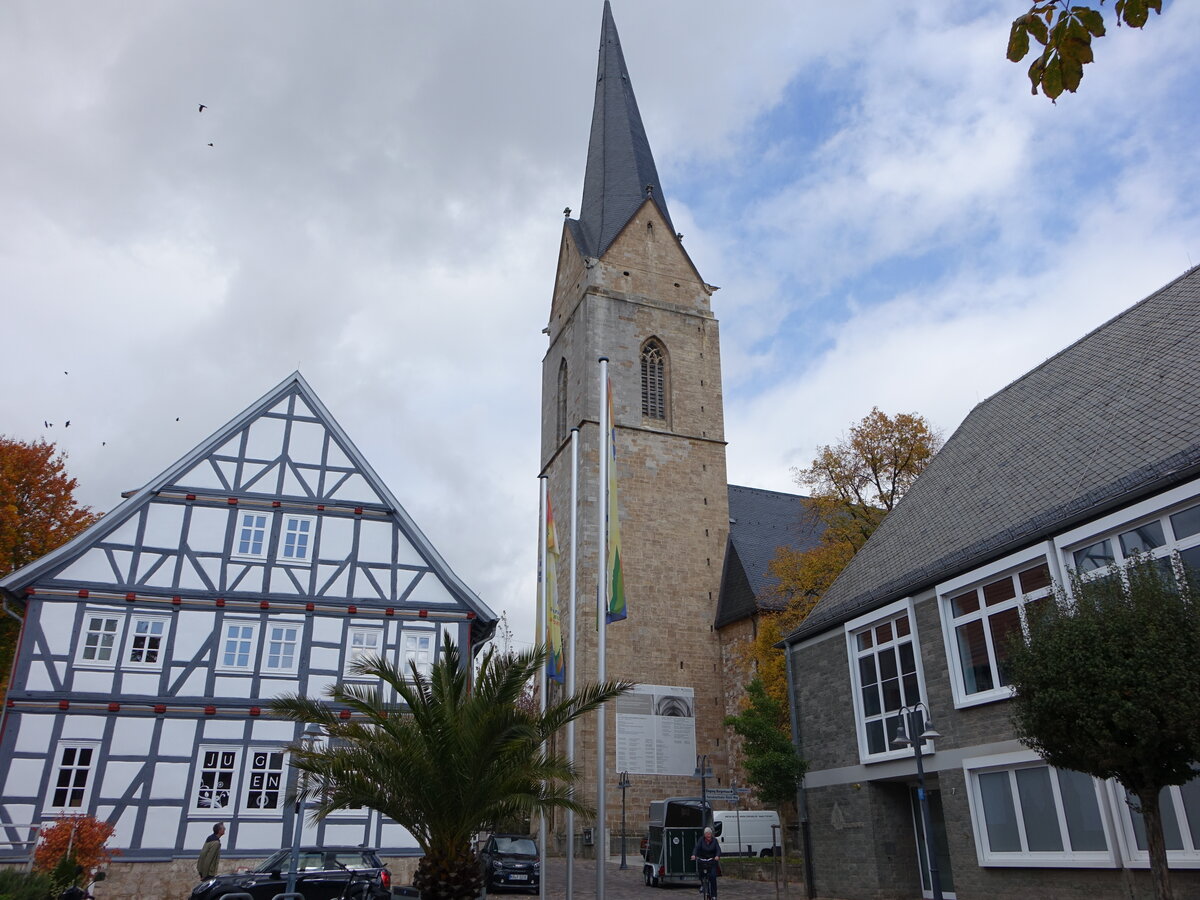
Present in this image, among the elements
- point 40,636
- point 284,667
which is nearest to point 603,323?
point 284,667

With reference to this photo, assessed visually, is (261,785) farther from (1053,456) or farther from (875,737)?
(1053,456)

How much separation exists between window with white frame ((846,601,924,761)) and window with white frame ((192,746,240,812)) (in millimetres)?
11917

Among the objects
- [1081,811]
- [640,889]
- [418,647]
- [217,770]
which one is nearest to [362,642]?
[418,647]

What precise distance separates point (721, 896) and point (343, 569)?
10.2 metres

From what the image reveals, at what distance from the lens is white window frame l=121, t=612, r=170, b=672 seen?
18.7 meters

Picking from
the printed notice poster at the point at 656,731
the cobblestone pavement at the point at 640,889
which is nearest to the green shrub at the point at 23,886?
the cobblestone pavement at the point at 640,889

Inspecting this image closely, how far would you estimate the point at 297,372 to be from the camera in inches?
872

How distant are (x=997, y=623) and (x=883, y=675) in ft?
10.3

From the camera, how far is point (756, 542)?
36438 millimetres

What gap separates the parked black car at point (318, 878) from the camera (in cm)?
1387

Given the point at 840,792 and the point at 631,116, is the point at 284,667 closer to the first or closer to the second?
the point at 840,792

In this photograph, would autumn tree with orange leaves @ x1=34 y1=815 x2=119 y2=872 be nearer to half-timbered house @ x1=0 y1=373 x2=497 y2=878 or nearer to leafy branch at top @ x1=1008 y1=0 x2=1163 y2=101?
half-timbered house @ x1=0 y1=373 x2=497 y2=878

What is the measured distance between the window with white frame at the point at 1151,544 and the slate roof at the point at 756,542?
14798 mm

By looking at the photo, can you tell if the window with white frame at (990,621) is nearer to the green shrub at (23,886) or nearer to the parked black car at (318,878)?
the parked black car at (318,878)
